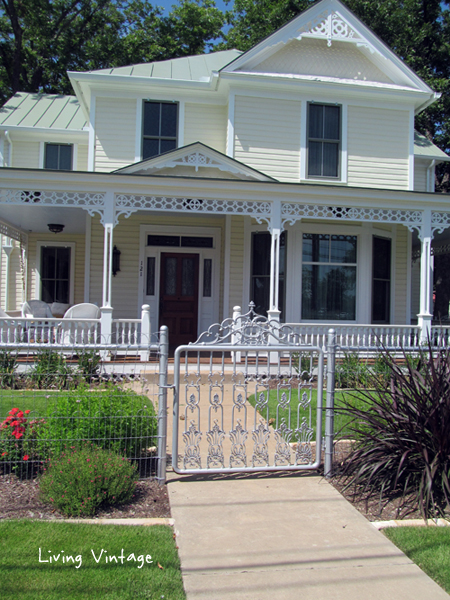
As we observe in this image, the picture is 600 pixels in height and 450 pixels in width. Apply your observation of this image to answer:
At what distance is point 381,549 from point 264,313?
9.34 meters

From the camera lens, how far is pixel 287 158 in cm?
1340

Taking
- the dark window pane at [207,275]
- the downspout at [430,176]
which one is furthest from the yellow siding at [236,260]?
the downspout at [430,176]

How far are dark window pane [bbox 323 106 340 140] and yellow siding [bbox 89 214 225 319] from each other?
11.7 feet

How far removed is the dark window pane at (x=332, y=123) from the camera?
1361 cm

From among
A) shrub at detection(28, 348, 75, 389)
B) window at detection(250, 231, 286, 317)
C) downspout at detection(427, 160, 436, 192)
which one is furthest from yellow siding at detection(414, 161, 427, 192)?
shrub at detection(28, 348, 75, 389)

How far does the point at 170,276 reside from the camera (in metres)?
13.6

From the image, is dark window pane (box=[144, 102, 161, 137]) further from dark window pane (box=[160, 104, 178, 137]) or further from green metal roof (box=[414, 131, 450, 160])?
green metal roof (box=[414, 131, 450, 160])

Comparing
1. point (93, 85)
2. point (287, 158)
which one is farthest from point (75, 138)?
point (287, 158)

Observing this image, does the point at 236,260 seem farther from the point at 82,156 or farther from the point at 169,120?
the point at 82,156

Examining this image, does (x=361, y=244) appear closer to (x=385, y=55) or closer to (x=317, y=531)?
(x=385, y=55)

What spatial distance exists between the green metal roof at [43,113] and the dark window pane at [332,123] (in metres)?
7.01

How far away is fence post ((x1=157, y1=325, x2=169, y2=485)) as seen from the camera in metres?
4.97

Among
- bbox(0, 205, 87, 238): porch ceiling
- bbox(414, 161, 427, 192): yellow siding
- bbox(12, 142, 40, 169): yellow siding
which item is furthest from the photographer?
Result: bbox(414, 161, 427, 192): yellow siding

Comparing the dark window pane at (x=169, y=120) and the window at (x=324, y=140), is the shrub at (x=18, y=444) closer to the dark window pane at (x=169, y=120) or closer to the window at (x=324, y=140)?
the dark window pane at (x=169, y=120)
